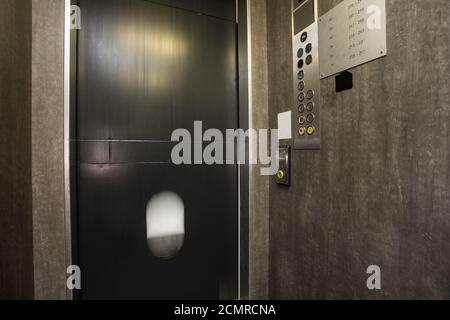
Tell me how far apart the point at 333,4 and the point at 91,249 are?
1.69 meters

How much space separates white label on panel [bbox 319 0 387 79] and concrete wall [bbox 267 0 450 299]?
4 cm

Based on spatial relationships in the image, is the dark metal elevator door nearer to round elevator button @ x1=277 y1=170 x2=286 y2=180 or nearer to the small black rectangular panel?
round elevator button @ x1=277 y1=170 x2=286 y2=180

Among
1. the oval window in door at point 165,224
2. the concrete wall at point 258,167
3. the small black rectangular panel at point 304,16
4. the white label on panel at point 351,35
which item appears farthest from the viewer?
the concrete wall at point 258,167

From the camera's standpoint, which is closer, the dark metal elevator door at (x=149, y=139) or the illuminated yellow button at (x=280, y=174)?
the dark metal elevator door at (x=149, y=139)

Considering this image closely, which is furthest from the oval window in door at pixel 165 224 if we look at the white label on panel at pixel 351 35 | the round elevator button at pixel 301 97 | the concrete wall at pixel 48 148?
the white label on panel at pixel 351 35

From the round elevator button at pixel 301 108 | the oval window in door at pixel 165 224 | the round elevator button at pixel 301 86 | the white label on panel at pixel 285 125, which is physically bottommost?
the oval window in door at pixel 165 224

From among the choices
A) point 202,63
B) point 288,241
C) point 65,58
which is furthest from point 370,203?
point 65,58

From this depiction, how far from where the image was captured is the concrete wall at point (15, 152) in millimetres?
917

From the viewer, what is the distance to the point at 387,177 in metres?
0.89

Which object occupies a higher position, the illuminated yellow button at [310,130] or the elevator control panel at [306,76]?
the elevator control panel at [306,76]

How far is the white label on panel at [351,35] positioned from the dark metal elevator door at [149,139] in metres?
0.59

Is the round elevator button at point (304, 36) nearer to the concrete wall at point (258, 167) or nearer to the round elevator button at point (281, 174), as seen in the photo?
the concrete wall at point (258, 167)

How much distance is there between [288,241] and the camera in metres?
1.42
